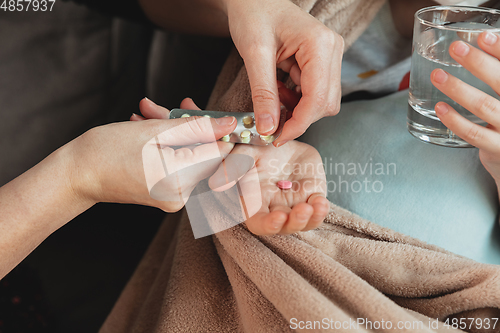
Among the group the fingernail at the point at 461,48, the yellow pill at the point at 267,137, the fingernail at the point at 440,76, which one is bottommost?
the yellow pill at the point at 267,137

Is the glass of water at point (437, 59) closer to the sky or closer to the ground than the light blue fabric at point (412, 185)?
closer to the sky

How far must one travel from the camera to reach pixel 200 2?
2.50ft

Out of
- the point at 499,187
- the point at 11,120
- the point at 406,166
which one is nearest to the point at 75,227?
the point at 11,120

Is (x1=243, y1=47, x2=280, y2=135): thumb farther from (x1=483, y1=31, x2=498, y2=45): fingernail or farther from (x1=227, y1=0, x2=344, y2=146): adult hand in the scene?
(x1=483, y1=31, x2=498, y2=45): fingernail

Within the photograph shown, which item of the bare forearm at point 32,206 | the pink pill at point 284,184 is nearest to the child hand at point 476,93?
the pink pill at point 284,184

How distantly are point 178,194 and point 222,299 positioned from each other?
17cm

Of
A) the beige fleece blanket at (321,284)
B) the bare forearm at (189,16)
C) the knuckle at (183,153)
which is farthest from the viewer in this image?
the bare forearm at (189,16)

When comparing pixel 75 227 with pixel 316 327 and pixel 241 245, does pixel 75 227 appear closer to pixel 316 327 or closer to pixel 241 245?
pixel 241 245

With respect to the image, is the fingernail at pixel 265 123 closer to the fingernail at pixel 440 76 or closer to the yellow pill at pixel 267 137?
the yellow pill at pixel 267 137

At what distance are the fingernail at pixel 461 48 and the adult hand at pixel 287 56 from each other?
0.16 metres

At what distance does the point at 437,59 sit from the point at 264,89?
256 millimetres

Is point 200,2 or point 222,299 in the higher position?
point 200,2

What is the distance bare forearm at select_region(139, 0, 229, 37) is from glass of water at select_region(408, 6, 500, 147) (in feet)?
1.27

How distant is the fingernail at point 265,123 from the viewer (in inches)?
19.9
